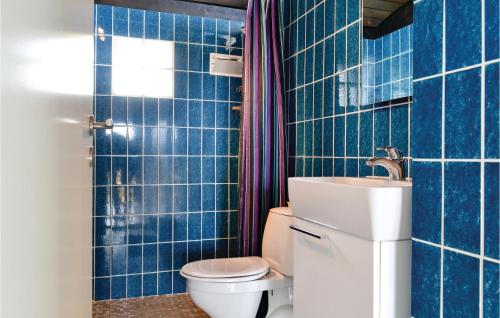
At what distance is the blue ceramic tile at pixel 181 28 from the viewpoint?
8.93ft

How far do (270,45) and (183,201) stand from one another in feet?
4.03

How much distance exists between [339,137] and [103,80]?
160cm

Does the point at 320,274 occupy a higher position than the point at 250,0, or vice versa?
the point at 250,0

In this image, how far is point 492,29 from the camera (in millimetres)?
870

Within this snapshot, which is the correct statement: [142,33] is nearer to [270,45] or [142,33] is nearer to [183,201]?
[270,45]

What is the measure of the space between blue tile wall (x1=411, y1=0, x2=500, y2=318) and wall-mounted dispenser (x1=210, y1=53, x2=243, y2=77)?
5.98 feet

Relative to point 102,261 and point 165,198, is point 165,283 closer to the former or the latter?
point 102,261

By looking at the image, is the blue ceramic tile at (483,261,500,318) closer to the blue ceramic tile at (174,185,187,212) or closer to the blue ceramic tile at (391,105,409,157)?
the blue ceramic tile at (391,105,409,157)

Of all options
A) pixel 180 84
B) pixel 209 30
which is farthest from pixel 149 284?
pixel 209 30

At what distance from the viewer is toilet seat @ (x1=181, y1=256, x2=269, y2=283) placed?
191 centimetres

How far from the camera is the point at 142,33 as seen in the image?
104 inches

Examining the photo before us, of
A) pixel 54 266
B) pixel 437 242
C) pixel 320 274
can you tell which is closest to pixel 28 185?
pixel 54 266

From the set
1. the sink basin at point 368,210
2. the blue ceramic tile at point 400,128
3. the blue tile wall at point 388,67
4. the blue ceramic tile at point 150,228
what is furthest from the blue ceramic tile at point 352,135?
the blue ceramic tile at point 150,228

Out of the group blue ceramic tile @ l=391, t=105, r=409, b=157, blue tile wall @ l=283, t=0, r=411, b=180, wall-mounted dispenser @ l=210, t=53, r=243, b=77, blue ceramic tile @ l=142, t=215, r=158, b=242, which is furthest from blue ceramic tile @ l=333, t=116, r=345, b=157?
blue ceramic tile @ l=142, t=215, r=158, b=242
